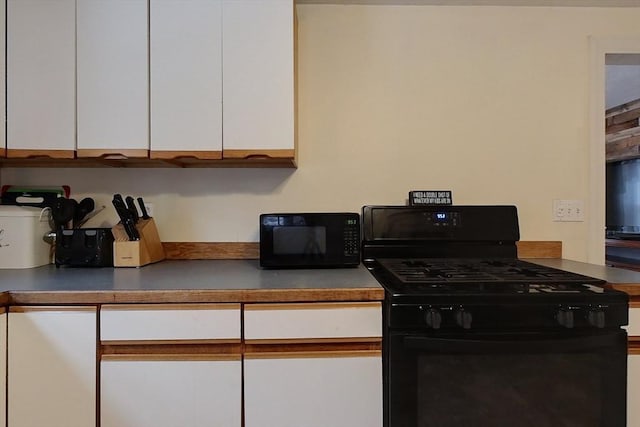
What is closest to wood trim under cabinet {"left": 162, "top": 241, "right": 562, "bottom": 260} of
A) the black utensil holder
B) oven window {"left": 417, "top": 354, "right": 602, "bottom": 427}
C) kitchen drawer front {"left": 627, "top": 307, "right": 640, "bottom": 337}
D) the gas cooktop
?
the black utensil holder

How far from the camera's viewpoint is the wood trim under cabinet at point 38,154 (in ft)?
5.04

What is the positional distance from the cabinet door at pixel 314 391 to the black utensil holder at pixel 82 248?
0.87m

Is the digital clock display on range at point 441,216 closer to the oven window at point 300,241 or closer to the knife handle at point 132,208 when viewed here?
the oven window at point 300,241

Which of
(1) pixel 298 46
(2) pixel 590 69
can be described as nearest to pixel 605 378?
(2) pixel 590 69

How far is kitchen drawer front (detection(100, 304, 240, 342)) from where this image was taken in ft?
3.86

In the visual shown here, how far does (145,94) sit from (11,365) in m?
1.05

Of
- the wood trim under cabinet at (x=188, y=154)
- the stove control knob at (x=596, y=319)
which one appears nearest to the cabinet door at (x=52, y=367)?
the wood trim under cabinet at (x=188, y=154)

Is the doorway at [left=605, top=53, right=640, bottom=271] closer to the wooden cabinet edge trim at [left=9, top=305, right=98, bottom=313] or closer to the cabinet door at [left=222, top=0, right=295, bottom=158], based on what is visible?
the cabinet door at [left=222, top=0, right=295, bottom=158]

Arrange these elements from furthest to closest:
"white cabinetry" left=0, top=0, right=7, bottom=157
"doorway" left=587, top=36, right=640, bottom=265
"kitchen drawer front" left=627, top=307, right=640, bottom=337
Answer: "doorway" left=587, top=36, right=640, bottom=265, "white cabinetry" left=0, top=0, right=7, bottom=157, "kitchen drawer front" left=627, top=307, right=640, bottom=337

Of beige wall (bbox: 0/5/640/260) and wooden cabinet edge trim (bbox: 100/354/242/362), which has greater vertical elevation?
beige wall (bbox: 0/5/640/260)

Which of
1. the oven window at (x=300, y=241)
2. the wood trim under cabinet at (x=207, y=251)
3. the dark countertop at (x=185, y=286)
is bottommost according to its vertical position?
the dark countertop at (x=185, y=286)

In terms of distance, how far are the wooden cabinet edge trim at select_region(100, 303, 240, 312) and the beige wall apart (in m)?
0.71

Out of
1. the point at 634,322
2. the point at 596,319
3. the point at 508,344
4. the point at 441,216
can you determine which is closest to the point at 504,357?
the point at 508,344

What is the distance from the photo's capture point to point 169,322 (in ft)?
3.87
